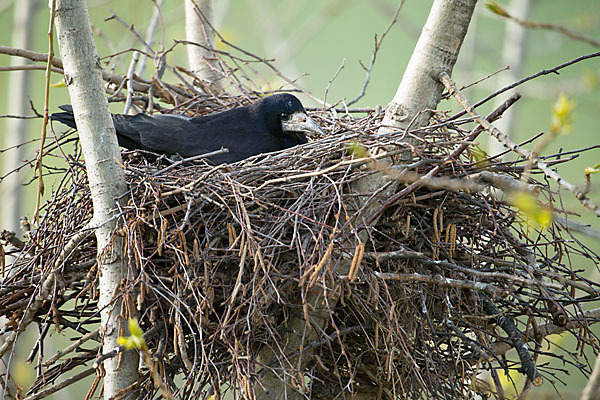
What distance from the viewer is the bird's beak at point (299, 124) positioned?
3.20 meters

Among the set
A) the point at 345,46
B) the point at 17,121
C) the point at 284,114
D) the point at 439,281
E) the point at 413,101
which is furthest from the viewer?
the point at 345,46

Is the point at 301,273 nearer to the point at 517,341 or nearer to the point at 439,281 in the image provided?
the point at 439,281

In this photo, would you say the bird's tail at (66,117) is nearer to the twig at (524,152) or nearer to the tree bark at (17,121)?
the twig at (524,152)

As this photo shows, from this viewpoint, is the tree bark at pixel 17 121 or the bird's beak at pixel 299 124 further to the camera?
the tree bark at pixel 17 121

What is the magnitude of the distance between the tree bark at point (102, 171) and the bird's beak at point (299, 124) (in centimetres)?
121

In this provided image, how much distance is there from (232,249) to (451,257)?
88 cm

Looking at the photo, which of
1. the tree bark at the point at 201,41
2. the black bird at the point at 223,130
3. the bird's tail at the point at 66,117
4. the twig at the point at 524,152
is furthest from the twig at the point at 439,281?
the tree bark at the point at 201,41

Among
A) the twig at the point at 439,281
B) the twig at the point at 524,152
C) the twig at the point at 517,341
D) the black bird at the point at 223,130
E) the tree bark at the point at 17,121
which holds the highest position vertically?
the tree bark at the point at 17,121

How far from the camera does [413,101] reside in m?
2.46

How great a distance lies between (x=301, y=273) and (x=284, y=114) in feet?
4.66

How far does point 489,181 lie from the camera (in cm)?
224

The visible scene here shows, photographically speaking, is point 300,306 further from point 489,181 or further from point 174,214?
Answer: point 489,181

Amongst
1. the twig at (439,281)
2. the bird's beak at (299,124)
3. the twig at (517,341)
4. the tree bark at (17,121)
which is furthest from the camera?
the tree bark at (17,121)

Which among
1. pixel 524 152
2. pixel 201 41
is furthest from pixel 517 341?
pixel 201 41
